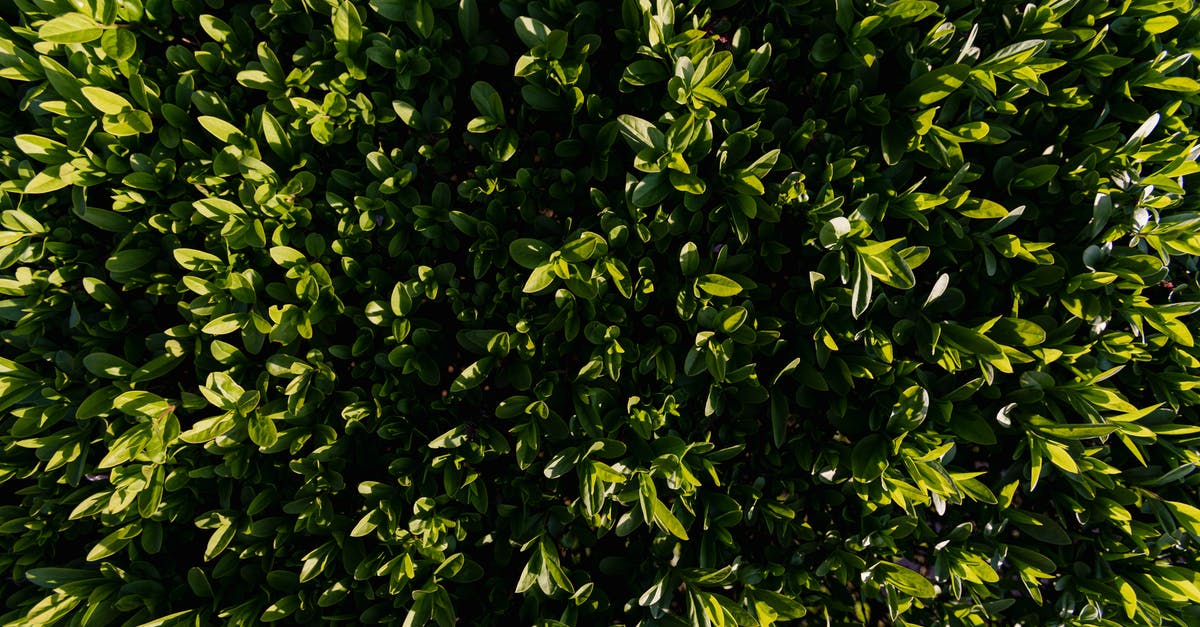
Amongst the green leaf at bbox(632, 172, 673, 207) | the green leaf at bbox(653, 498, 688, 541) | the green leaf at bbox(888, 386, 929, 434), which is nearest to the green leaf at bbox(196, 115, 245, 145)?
the green leaf at bbox(632, 172, 673, 207)

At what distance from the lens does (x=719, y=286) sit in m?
2.15

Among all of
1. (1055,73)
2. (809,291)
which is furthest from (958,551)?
(1055,73)

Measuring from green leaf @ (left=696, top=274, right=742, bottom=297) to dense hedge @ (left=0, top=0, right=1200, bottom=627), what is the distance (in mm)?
11

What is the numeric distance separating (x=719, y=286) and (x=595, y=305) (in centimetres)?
42

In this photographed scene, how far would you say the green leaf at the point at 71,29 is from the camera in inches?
84.2

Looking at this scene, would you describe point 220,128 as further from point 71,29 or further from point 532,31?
point 532,31

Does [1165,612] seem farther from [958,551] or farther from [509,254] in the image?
[509,254]

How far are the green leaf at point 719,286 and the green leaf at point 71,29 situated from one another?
2214 mm

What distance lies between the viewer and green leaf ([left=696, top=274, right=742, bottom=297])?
2137 millimetres

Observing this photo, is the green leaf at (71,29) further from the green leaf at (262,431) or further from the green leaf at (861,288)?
the green leaf at (861,288)

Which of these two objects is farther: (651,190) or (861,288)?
(651,190)

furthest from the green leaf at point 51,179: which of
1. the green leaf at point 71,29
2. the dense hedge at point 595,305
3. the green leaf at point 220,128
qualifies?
the green leaf at point 220,128

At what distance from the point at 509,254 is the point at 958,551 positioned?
1.92 m

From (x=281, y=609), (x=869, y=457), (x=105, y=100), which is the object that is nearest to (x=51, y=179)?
(x=105, y=100)
